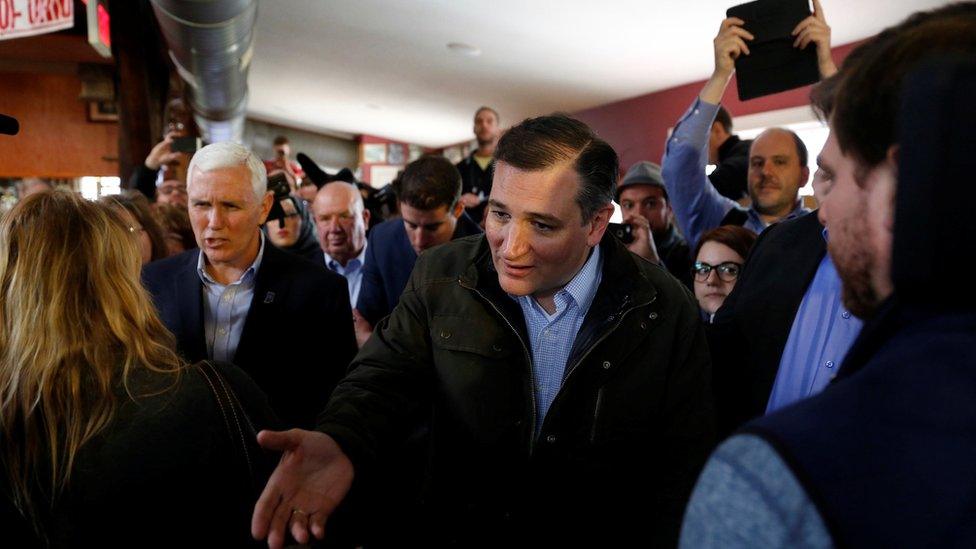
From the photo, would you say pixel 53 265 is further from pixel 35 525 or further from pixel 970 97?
pixel 970 97

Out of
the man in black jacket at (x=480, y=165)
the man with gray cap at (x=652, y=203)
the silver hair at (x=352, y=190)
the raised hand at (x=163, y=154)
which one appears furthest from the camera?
the man in black jacket at (x=480, y=165)

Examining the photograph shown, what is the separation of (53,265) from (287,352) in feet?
2.80

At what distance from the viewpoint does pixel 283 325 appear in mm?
1900

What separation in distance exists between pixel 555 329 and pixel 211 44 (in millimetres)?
3929

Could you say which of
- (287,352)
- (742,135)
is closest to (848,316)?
(287,352)

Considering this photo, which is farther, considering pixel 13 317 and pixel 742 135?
pixel 742 135

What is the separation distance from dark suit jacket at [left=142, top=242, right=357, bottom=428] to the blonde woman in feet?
2.14

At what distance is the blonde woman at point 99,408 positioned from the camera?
103 cm

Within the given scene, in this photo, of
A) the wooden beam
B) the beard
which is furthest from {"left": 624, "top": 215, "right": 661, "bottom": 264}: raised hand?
the wooden beam

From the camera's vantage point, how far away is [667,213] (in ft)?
10.9

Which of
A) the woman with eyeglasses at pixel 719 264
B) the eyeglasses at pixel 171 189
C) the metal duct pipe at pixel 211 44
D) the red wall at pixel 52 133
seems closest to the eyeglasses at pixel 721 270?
the woman with eyeglasses at pixel 719 264

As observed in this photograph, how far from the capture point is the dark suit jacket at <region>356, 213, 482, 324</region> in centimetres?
275

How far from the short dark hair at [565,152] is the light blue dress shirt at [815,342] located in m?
0.51

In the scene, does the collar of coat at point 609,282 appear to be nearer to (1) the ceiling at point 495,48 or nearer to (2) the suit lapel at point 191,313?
(2) the suit lapel at point 191,313
